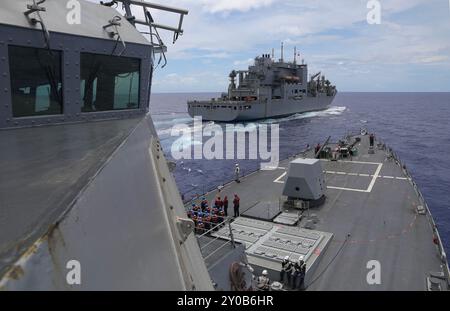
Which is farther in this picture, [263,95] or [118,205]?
[263,95]

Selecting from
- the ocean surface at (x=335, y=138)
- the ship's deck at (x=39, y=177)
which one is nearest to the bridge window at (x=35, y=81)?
the ship's deck at (x=39, y=177)

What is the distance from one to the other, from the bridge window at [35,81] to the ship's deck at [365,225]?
905cm

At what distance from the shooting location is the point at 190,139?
60938 millimetres

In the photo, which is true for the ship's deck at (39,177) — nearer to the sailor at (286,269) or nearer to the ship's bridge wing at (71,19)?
the ship's bridge wing at (71,19)

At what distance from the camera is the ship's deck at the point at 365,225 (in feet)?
38.4

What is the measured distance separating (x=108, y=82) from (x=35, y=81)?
1487 mm

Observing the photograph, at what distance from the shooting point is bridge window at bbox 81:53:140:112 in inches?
283

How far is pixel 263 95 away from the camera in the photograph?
88250 mm

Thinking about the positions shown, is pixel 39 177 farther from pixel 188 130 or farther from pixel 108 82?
pixel 188 130

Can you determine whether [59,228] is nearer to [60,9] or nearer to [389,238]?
[60,9]

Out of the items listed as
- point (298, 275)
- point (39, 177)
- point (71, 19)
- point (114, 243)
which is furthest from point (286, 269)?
point (114, 243)

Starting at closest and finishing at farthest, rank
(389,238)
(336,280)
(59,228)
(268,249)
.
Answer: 1. (59,228)
2. (336,280)
3. (268,249)
4. (389,238)

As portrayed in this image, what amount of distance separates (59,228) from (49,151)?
2.59 m

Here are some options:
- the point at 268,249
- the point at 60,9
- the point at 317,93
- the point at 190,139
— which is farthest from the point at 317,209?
the point at 317,93
